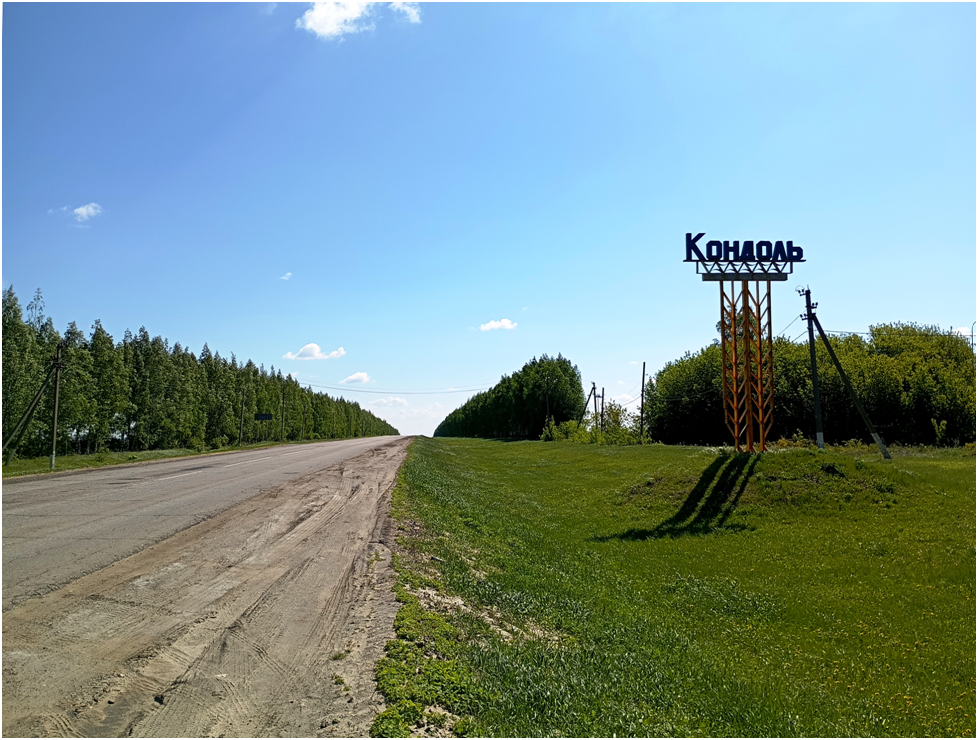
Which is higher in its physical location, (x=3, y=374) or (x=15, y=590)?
(x=3, y=374)

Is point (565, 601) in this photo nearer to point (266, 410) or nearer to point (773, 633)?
point (773, 633)

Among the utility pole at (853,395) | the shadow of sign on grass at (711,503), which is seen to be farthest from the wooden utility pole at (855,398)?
the shadow of sign on grass at (711,503)

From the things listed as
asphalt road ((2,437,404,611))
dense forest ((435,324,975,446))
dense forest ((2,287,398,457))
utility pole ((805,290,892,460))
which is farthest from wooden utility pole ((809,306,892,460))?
dense forest ((2,287,398,457))

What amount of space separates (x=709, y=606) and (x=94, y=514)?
1295cm

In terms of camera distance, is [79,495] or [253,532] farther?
[79,495]

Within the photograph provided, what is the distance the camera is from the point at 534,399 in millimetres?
83750

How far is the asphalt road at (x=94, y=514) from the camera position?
7.77 metres

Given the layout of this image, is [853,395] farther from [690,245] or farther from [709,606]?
[709,606]

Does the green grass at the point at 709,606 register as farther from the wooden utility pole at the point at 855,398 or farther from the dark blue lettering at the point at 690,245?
the dark blue lettering at the point at 690,245

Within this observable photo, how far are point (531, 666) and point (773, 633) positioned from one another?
5119 millimetres

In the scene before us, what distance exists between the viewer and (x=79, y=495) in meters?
14.9

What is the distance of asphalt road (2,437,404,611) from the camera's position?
7.77m

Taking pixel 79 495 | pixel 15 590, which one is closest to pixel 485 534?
pixel 15 590

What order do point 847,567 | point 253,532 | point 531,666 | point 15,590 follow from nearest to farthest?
point 531,666, point 15,590, point 253,532, point 847,567
